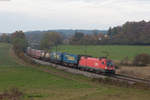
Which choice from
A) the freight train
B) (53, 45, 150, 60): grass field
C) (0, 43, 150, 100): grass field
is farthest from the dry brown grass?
(53, 45, 150, 60): grass field

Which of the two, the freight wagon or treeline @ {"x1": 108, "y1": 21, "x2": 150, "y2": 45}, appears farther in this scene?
treeline @ {"x1": 108, "y1": 21, "x2": 150, "y2": 45}

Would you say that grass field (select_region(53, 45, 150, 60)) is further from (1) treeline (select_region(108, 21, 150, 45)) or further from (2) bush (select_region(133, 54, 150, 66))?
(2) bush (select_region(133, 54, 150, 66))

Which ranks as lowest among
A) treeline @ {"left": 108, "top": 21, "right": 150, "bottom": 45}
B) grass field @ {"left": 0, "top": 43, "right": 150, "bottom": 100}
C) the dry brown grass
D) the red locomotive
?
the dry brown grass

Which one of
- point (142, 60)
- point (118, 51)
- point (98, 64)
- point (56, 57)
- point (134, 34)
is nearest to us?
point (98, 64)

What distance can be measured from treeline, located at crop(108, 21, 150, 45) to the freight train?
197 feet

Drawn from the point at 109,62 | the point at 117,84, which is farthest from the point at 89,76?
the point at 117,84

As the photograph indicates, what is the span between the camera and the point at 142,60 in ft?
224

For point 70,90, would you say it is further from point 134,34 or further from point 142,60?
point 134,34

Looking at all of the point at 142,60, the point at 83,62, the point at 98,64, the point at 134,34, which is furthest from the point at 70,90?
the point at 134,34

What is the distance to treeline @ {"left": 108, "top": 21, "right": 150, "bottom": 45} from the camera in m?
110

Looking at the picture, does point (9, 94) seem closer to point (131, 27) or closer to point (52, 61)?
point (52, 61)

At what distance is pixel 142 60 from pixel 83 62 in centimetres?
3076

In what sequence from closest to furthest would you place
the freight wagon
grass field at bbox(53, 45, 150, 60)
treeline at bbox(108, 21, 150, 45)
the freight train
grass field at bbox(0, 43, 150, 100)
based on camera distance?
grass field at bbox(0, 43, 150, 100), the freight train, the freight wagon, grass field at bbox(53, 45, 150, 60), treeline at bbox(108, 21, 150, 45)

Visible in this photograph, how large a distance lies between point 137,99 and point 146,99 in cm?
90
